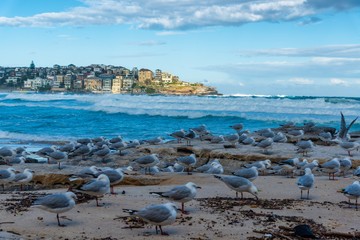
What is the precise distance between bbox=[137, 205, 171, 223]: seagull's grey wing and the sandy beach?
0.83ft

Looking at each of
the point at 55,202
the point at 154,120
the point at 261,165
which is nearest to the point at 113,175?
the point at 55,202

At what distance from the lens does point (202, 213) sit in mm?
8266

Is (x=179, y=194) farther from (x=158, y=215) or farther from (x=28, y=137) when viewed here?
(x=28, y=137)

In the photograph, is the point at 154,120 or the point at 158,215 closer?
the point at 158,215

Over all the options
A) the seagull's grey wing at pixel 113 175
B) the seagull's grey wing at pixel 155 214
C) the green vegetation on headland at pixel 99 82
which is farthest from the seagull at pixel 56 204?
→ the green vegetation on headland at pixel 99 82

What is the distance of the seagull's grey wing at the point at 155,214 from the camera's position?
271 inches

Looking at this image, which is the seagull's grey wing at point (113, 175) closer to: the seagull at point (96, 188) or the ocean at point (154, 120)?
the seagull at point (96, 188)

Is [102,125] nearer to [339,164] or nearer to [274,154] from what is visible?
[274,154]

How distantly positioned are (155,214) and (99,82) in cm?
13198

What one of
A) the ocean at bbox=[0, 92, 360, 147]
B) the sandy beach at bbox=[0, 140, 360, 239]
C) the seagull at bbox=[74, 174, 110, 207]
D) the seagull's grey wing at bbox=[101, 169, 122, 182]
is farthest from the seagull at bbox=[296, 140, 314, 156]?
the ocean at bbox=[0, 92, 360, 147]

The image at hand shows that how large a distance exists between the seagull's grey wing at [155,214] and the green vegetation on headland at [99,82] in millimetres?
111559

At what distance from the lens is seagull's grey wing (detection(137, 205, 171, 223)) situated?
6.89 meters

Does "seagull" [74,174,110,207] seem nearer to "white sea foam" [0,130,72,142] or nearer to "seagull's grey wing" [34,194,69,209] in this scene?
"seagull's grey wing" [34,194,69,209]

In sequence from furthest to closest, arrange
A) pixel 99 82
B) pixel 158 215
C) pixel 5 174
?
pixel 99 82 → pixel 5 174 → pixel 158 215
